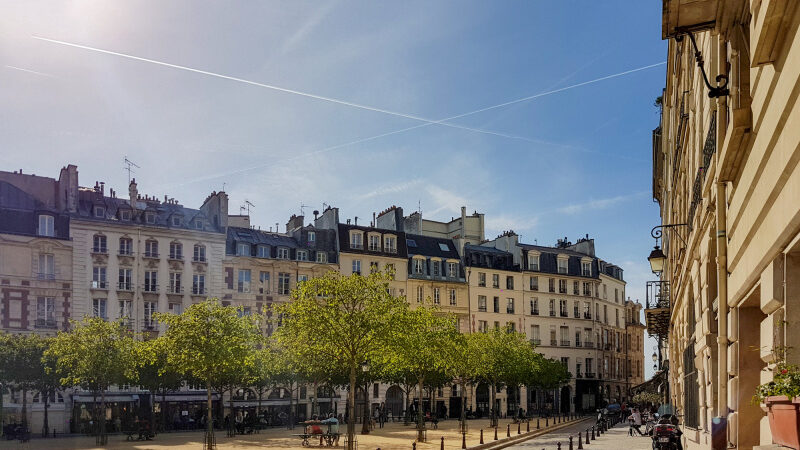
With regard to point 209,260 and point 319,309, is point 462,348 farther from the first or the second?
point 209,260

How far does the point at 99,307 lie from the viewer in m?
53.8

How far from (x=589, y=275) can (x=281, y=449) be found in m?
57.5

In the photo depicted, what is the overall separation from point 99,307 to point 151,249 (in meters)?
5.52

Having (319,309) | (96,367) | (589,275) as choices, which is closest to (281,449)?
(319,309)

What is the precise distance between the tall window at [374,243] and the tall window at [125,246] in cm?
2063

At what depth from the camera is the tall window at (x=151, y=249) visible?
185ft

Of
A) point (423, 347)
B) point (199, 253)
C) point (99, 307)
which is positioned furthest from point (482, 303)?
point (423, 347)

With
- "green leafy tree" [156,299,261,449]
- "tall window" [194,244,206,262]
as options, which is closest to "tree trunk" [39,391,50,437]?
"tall window" [194,244,206,262]

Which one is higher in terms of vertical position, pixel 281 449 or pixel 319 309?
pixel 319 309

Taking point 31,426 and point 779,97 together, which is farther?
point 31,426

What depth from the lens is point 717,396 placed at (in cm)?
1165

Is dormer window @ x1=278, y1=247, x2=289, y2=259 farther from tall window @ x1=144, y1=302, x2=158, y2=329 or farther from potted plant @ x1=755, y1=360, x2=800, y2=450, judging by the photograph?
potted plant @ x1=755, y1=360, x2=800, y2=450

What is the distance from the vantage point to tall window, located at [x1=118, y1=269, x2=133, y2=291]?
180 feet

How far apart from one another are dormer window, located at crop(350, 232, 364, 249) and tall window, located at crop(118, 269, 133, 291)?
62.4ft
